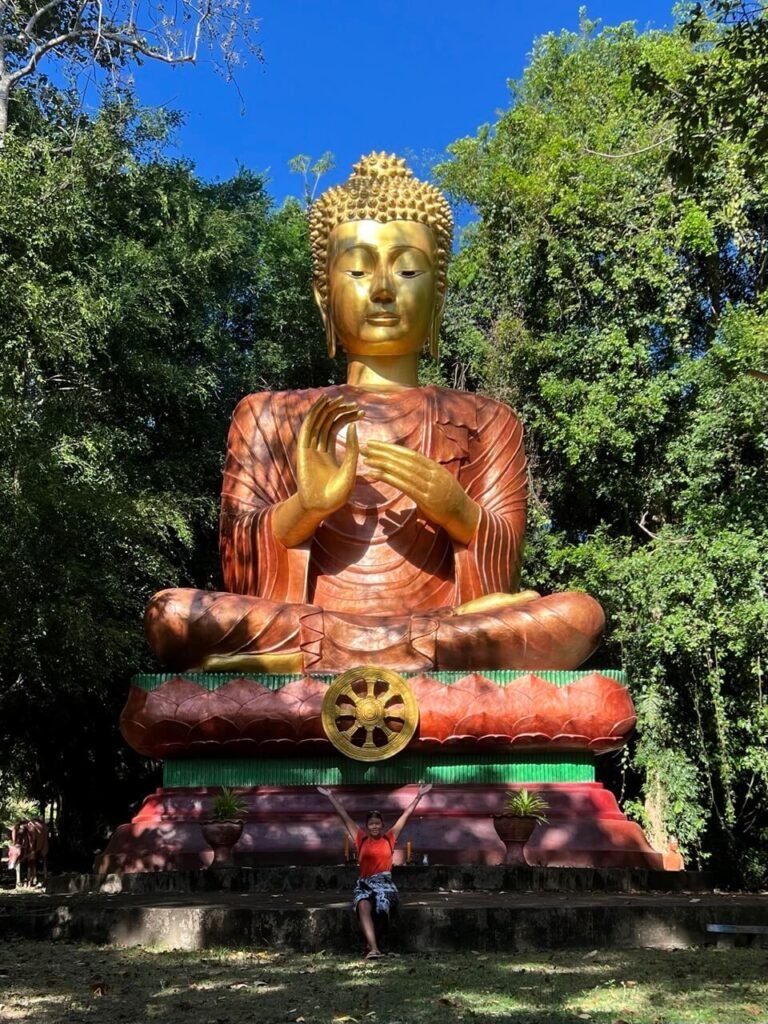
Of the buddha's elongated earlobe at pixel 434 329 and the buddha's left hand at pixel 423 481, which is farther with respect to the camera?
the buddha's elongated earlobe at pixel 434 329

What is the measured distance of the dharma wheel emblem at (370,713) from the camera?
7.30 m

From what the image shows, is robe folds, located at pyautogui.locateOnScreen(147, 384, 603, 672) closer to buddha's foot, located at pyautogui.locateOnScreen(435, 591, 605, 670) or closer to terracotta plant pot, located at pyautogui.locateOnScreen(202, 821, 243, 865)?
buddha's foot, located at pyautogui.locateOnScreen(435, 591, 605, 670)

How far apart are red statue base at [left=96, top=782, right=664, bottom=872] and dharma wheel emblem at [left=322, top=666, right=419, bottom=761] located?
11.7 inches

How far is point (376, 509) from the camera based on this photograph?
9008 mm

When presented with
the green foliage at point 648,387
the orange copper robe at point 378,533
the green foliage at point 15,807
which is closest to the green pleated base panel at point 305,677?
the orange copper robe at point 378,533

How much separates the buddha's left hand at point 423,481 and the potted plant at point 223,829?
243cm

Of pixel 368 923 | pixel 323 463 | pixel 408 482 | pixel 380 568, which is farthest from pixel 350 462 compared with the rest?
pixel 368 923

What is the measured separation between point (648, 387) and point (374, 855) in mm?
9900

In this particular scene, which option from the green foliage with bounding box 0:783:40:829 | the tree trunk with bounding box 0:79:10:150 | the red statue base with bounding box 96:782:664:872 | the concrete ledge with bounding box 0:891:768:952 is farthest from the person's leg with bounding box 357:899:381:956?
the green foliage with bounding box 0:783:40:829

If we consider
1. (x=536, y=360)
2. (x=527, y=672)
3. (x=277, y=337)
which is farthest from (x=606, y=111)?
(x=527, y=672)

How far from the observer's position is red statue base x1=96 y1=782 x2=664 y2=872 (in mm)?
7094

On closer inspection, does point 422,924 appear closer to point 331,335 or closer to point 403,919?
point 403,919

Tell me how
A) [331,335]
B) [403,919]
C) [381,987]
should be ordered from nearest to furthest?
1. [381,987]
2. [403,919]
3. [331,335]

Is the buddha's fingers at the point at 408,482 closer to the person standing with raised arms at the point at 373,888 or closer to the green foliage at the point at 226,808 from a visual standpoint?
the green foliage at the point at 226,808
